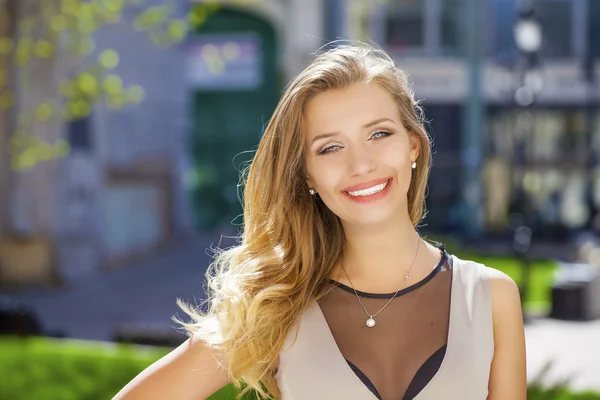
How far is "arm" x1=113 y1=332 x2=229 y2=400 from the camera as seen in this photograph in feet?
9.07

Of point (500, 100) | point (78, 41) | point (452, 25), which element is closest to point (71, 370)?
point (78, 41)

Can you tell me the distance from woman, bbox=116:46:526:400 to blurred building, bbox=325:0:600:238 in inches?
1203

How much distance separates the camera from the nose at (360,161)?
2818mm

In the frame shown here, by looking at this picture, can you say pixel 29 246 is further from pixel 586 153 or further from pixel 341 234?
pixel 586 153

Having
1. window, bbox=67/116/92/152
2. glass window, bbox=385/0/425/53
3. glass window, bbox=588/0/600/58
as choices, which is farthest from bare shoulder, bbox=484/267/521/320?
glass window, bbox=588/0/600/58

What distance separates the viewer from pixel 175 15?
89.7 feet

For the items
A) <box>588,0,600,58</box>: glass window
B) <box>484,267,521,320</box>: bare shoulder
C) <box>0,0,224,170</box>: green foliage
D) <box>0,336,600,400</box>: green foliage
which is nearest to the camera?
<box>484,267,521,320</box>: bare shoulder

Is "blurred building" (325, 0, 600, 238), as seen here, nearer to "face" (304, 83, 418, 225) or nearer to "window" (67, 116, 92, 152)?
"window" (67, 116, 92, 152)

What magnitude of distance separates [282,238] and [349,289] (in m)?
0.31

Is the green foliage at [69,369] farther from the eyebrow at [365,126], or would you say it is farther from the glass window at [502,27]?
the glass window at [502,27]

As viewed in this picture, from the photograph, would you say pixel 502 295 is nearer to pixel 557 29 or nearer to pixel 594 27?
pixel 557 29

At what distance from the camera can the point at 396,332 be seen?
111 inches

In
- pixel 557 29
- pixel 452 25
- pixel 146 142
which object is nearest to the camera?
pixel 146 142

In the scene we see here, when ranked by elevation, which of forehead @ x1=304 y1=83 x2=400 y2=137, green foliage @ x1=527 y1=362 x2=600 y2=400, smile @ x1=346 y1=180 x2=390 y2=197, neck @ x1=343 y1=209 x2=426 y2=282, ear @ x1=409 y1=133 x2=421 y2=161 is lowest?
green foliage @ x1=527 y1=362 x2=600 y2=400
